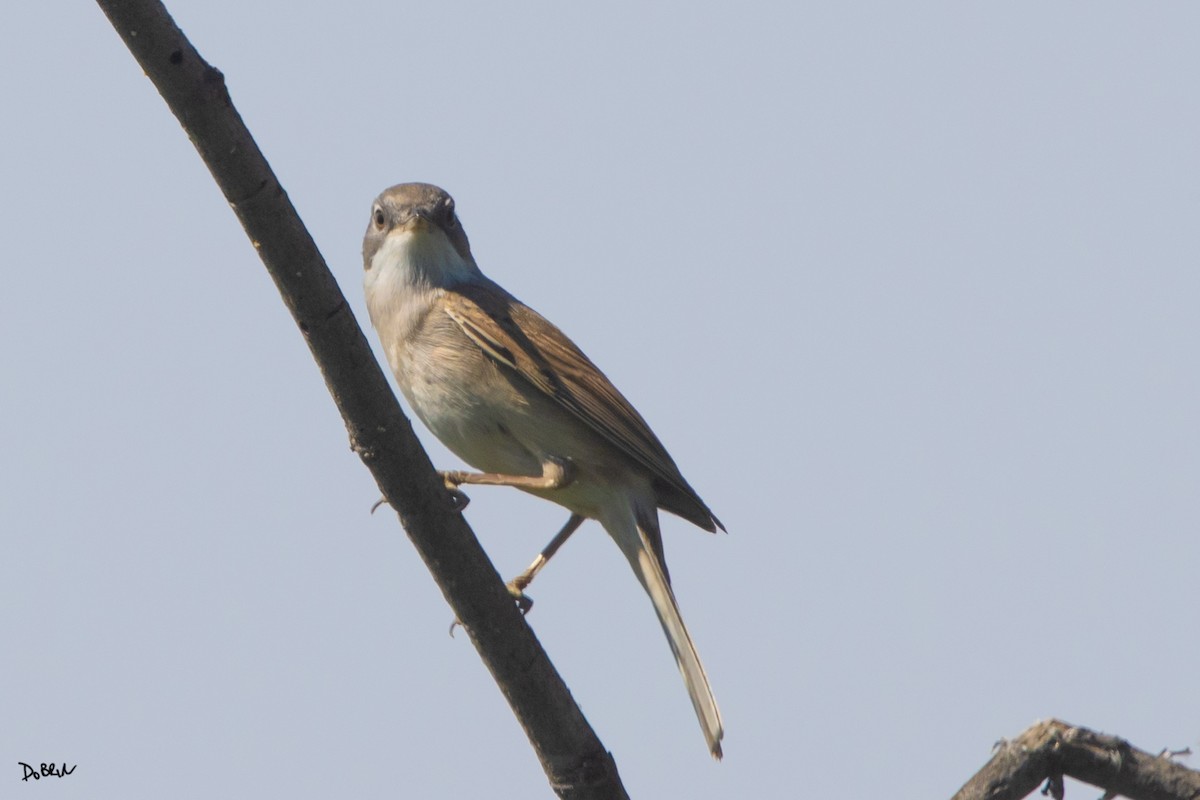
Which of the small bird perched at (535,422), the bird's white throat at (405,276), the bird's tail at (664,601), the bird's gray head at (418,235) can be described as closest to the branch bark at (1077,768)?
the bird's tail at (664,601)

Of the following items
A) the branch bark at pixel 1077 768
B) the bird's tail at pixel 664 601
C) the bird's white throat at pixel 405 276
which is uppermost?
the bird's white throat at pixel 405 276

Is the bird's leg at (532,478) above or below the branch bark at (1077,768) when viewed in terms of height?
above

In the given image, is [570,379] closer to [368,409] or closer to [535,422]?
[535,422]

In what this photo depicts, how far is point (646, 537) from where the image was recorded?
6820 millimetres

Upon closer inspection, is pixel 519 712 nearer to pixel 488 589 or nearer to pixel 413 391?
pixel 488 589

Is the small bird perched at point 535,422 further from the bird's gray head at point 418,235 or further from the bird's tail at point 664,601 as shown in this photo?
the bird's gray head at point 418,235

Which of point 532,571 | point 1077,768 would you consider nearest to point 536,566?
point 532,571

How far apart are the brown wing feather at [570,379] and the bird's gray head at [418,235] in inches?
9.2

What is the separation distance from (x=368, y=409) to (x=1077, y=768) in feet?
8.06

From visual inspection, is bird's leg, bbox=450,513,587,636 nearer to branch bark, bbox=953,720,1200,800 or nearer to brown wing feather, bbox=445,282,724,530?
brown wing feather, bbox=445,282,724,530

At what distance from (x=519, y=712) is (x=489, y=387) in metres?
1.95

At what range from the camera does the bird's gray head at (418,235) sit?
24.5 feet

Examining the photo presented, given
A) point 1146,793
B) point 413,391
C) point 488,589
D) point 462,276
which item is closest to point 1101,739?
point 1146,793

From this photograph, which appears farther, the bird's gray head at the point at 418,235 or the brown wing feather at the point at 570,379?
the bird's gray head at the point at 418,235
